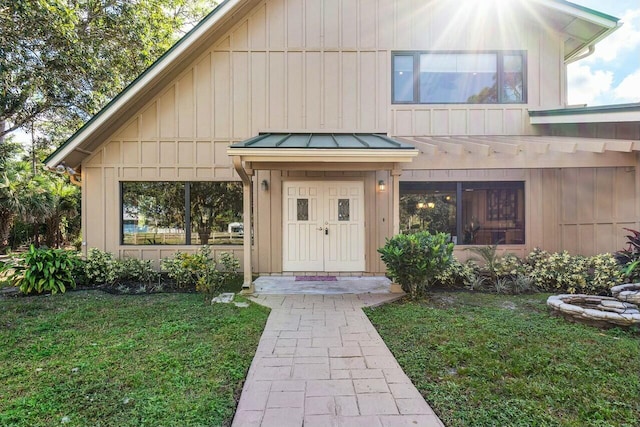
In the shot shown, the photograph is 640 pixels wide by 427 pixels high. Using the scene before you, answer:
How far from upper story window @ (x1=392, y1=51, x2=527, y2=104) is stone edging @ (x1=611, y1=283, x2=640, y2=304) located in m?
4.67

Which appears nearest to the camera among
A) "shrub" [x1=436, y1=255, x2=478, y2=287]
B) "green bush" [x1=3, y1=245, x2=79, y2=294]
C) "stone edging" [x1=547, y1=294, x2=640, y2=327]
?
"stone edging" [x1=547, y1=294, x2=640, y2=327]

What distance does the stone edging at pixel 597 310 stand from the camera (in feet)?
13.3

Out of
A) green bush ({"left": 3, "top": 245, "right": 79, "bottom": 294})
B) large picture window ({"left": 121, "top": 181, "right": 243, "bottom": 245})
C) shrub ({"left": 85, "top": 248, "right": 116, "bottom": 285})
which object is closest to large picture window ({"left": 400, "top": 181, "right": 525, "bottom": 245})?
large picture window ({"left": 121, "top": 181, "right": 243, "bottom": 245})

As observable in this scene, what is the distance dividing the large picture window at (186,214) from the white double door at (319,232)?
1.21m

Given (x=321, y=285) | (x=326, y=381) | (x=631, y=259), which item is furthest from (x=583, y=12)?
(x=326, y=381)

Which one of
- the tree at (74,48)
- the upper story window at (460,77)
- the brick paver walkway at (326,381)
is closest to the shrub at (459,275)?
the brick paver walkway at (326,381)

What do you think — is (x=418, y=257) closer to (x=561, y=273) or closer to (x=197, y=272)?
(x=561, y=273)

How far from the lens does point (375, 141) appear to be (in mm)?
6324

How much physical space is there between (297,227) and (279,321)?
3296mm

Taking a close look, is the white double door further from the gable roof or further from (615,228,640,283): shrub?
(615,228,640,283): shrub

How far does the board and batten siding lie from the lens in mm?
7586

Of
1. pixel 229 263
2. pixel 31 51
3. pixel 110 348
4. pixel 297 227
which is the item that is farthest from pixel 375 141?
pixel 31 51

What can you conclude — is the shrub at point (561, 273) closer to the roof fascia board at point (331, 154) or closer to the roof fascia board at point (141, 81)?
the roof fascia board at point (331, 154)

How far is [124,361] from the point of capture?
3.32 m
